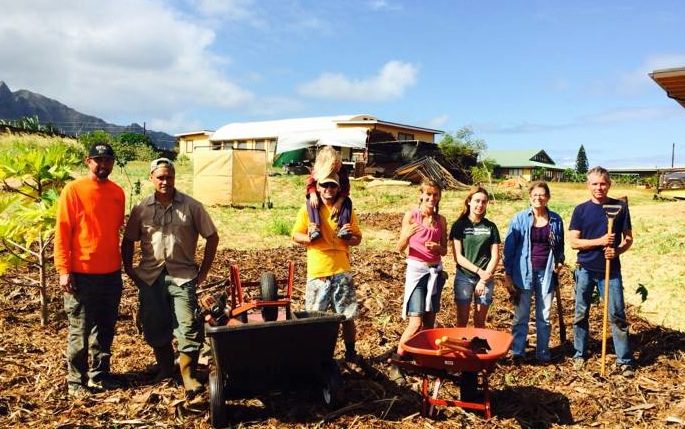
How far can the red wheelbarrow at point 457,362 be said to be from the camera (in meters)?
4.02

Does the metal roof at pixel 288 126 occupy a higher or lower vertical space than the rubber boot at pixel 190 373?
higher

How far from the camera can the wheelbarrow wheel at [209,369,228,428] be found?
4043mm

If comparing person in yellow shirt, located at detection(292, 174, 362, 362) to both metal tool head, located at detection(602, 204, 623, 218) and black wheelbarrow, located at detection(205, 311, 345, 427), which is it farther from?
metal tool head, located at detection(602, 204, 623, 218)

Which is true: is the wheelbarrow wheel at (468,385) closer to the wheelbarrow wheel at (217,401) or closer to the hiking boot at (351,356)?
the hiking boot at (351,356)

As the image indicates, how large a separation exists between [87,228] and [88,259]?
260 millimetres

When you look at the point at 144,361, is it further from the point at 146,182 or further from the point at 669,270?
the point at 146,182

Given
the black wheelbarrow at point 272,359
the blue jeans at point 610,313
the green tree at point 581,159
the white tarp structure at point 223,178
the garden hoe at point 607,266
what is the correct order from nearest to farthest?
the black wheelbarrow at point 272,359, the garden hoe at point 607,266, the blue jeans at point 610,313, the white tarp structure at point 223,178, the green tree at point 581,159

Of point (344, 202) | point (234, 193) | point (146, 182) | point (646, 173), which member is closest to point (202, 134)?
point (146, 182)

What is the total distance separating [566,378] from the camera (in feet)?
17.3

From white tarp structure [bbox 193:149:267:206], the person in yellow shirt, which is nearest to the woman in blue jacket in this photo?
the person in yellow shirt

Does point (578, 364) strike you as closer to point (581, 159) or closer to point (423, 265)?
point (423, 265)

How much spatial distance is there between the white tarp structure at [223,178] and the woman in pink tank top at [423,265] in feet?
51.0

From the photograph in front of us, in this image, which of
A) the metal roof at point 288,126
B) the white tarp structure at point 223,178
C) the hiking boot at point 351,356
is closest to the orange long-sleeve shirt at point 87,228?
the hiking boot at point 351,356

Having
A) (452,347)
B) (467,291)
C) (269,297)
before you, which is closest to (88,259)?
(269,297)
